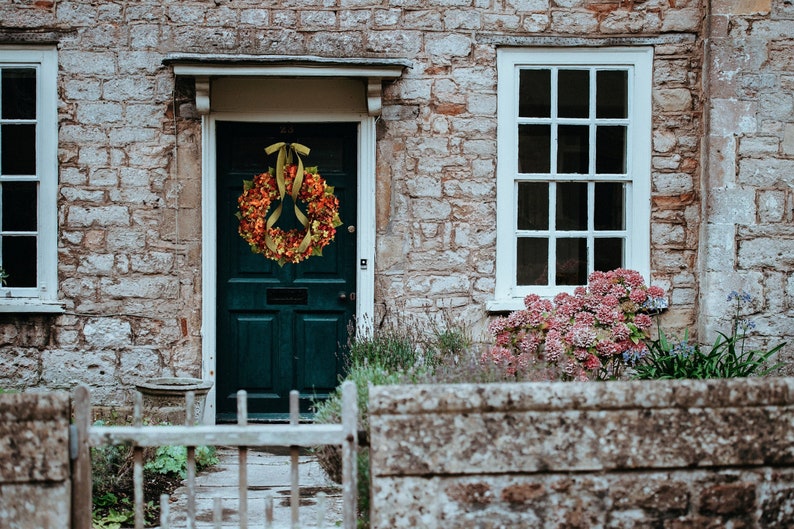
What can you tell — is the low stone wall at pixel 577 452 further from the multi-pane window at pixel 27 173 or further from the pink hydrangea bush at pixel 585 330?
the multi-pane window at pixel 27 173

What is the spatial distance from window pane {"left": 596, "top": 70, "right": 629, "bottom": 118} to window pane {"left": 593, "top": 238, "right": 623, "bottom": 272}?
1.03m

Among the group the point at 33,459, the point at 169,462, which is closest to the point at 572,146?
the point at 169,462

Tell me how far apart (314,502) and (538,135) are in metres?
3.52

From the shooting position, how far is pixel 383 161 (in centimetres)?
661

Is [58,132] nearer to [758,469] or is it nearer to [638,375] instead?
[638,375]

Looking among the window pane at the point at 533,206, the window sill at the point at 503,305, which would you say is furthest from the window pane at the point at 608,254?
the window sill at the point at 503,305

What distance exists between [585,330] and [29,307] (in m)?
4.21

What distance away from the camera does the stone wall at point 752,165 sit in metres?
6.52

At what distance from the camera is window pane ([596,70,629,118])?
22.1 feet

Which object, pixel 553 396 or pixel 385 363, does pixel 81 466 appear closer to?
pixel 553 396

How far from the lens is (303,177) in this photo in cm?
666

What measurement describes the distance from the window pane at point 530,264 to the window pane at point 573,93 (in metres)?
1.09

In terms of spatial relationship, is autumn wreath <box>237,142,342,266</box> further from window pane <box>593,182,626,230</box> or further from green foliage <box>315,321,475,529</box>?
window pane <box>593,182,626,230</box>

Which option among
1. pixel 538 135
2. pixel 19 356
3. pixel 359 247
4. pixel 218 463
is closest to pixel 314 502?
pixel 218 463
